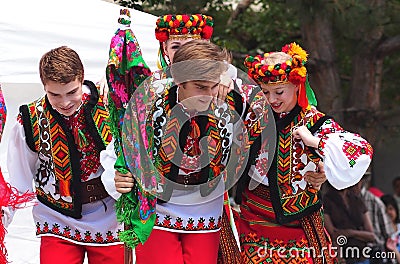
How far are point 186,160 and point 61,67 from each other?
67 cm

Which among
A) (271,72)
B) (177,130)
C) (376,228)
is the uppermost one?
(271,72)

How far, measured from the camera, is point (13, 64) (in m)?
4.81

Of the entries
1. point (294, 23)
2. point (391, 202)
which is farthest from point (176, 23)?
point (294, 23)

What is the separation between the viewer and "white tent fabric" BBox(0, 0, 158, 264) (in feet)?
15.8

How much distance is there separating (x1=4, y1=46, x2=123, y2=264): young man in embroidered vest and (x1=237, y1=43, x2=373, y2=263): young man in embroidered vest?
647mm

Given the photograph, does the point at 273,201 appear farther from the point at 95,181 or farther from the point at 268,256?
the point at 95,181

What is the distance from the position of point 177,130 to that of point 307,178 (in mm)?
625

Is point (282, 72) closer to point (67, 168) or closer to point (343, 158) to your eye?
point (343, 158)

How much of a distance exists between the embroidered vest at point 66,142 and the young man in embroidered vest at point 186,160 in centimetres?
38

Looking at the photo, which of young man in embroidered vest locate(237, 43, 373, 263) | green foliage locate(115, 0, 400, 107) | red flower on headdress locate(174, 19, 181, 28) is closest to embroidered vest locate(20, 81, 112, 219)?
red flower on headdress locate(174, 19, 181, 28)

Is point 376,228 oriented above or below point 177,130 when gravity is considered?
below

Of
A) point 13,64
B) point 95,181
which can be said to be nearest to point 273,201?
point 95,181

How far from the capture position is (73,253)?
13.4 ft

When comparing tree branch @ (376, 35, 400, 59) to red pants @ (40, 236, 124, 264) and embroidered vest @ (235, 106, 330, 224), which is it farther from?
red pants @ (40, 236, 124, 264)
